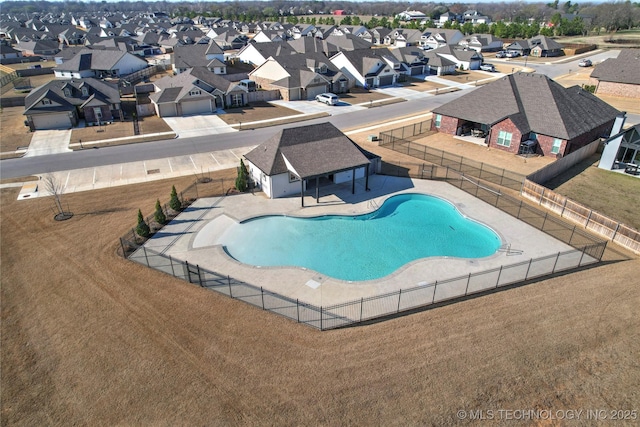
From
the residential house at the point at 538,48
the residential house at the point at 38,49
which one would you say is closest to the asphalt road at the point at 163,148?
the residential house at the point at 538,48

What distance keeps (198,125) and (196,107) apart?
22.1ft

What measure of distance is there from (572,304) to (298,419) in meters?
17.3

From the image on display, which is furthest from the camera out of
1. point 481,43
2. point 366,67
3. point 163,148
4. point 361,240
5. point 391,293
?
point 481,43

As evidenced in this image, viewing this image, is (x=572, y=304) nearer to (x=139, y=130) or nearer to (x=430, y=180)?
(x=430, y=180)

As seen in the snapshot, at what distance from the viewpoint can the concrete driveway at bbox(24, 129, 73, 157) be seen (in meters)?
45.4

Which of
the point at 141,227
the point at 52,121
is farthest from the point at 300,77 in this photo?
the point at 141,227

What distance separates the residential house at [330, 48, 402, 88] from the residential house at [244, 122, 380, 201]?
45585 mm

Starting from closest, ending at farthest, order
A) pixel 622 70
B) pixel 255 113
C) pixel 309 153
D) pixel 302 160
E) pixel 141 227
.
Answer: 1. pixel 141 227
2. pixel 302 160
3. pixel 309 153
4. pixel 255 113
5. pixel 622 70

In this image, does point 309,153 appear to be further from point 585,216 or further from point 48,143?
point 48,143

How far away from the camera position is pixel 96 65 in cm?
8231

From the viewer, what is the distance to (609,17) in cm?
15612

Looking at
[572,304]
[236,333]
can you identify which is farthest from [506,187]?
[236,333]

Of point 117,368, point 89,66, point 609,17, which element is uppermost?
point 609,17

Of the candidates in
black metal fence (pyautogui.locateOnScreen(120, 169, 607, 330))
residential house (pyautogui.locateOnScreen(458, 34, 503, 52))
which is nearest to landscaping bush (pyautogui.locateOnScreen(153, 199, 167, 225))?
black metal fence (pyautogui.locateOnScreen(120, 169, 607, 330))
